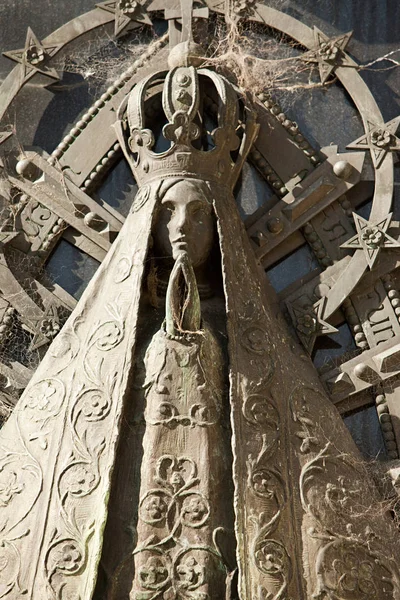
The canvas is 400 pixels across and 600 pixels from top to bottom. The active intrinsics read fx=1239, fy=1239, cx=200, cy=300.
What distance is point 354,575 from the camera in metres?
2.86

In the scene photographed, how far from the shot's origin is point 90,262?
138 inches

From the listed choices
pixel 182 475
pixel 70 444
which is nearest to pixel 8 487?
pixel 70 444

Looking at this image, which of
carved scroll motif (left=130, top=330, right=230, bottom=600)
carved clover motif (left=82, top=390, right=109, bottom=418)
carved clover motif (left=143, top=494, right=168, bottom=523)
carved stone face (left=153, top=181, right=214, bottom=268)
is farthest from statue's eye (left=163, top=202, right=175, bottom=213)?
carved clover motif (left=143, top=494, right=168, bottom=523)

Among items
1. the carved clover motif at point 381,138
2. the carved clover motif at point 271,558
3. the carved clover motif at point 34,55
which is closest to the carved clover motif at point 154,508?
the carved clover motif at point 271,558

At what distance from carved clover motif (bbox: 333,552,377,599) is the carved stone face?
0.84 m

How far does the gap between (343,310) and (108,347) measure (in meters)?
0.68

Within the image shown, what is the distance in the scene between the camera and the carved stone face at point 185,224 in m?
3.13

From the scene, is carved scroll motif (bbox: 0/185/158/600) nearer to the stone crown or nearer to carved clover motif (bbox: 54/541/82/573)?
carved clover motif (bbox: 54/541/82/573)

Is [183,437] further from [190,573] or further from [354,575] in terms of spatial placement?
[354,575]

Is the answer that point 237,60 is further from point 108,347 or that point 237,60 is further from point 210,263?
point 108,347

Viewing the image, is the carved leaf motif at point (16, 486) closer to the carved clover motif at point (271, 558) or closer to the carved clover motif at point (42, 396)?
the carved clover motif at point (42, 396)

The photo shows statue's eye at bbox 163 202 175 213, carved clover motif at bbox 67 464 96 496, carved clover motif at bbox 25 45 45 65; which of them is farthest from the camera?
carved clover motif at bbox 25 45 45 65

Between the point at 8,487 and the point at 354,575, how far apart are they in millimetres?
837

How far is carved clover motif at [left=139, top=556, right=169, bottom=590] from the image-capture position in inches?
108
